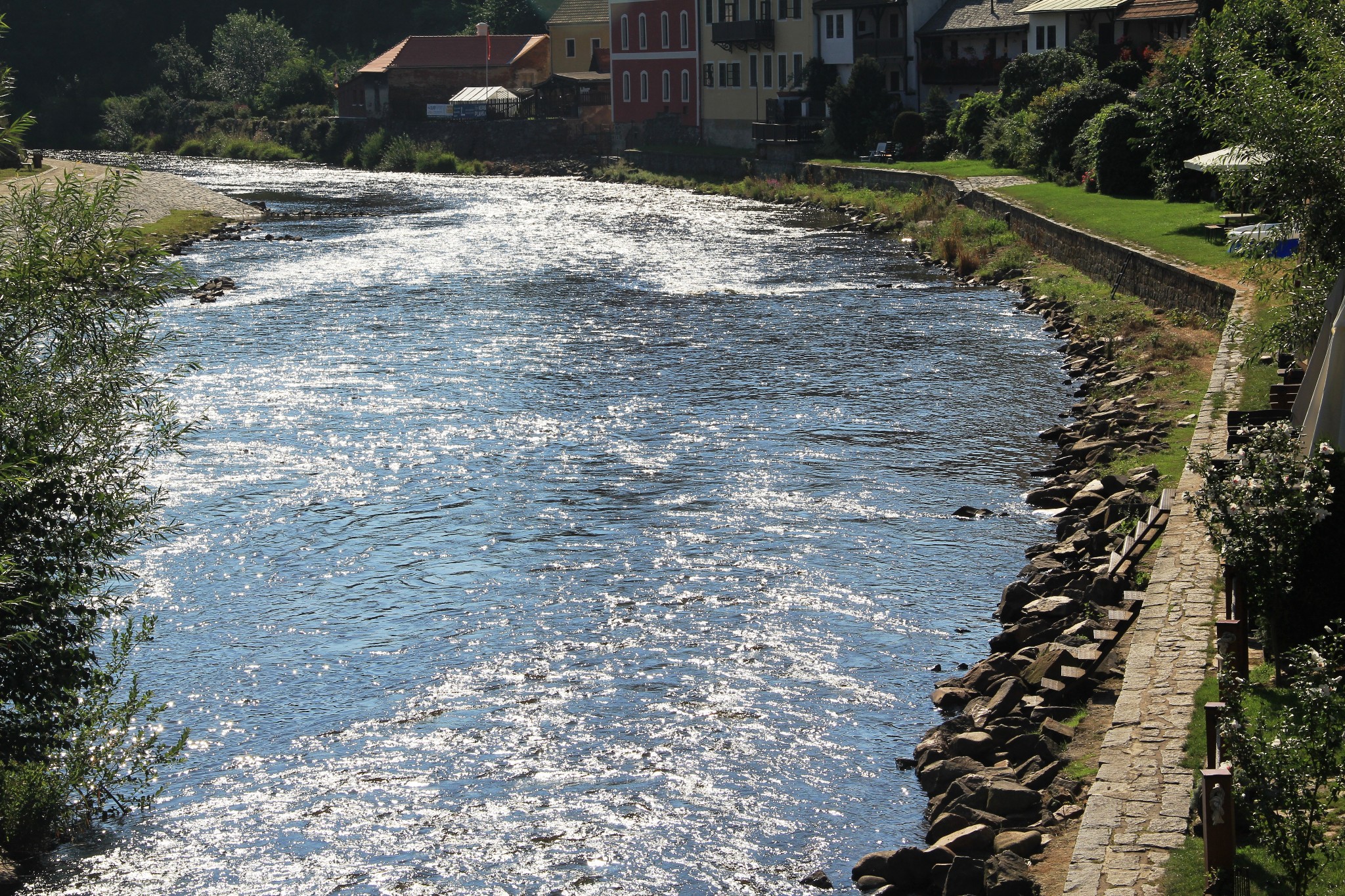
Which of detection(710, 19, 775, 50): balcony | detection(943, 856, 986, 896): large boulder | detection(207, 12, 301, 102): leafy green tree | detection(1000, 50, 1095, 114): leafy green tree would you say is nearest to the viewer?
detection(943, 856, 986, 896): large boulder

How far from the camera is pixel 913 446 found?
63.4ft

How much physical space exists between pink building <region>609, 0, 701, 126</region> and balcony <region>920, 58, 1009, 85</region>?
14796 mm

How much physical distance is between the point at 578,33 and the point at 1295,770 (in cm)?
Answer: 7682

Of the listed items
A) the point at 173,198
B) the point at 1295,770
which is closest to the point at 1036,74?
the point at 173,198

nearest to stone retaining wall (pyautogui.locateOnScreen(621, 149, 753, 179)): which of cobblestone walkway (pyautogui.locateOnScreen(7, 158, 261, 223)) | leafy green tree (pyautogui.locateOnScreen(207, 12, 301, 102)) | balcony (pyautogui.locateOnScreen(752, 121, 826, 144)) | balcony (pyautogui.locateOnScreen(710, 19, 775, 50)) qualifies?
balcony (pyautogui.locateOnScreen(752, 121, 826, 144))

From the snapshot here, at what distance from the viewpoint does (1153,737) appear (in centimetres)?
884

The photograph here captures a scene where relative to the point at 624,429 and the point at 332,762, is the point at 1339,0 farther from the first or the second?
the point at 332,762

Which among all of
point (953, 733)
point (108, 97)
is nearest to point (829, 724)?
point (953, 733)

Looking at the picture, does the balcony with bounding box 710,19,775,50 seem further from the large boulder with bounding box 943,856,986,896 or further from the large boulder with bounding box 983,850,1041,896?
the large boulder with bounding box 983,850,1041,896

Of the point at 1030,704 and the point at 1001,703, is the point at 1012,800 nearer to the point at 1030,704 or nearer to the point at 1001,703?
the point at 1030,704

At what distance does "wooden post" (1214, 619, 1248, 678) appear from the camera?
8.55m

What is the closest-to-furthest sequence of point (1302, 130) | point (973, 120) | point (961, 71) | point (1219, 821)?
1. point (1219, 821)
2. point (1302, 130)
3. point (973, 120)
4. point (961, 71)

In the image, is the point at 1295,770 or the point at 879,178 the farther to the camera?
the point at 879,178

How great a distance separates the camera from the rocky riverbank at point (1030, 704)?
344 inches
